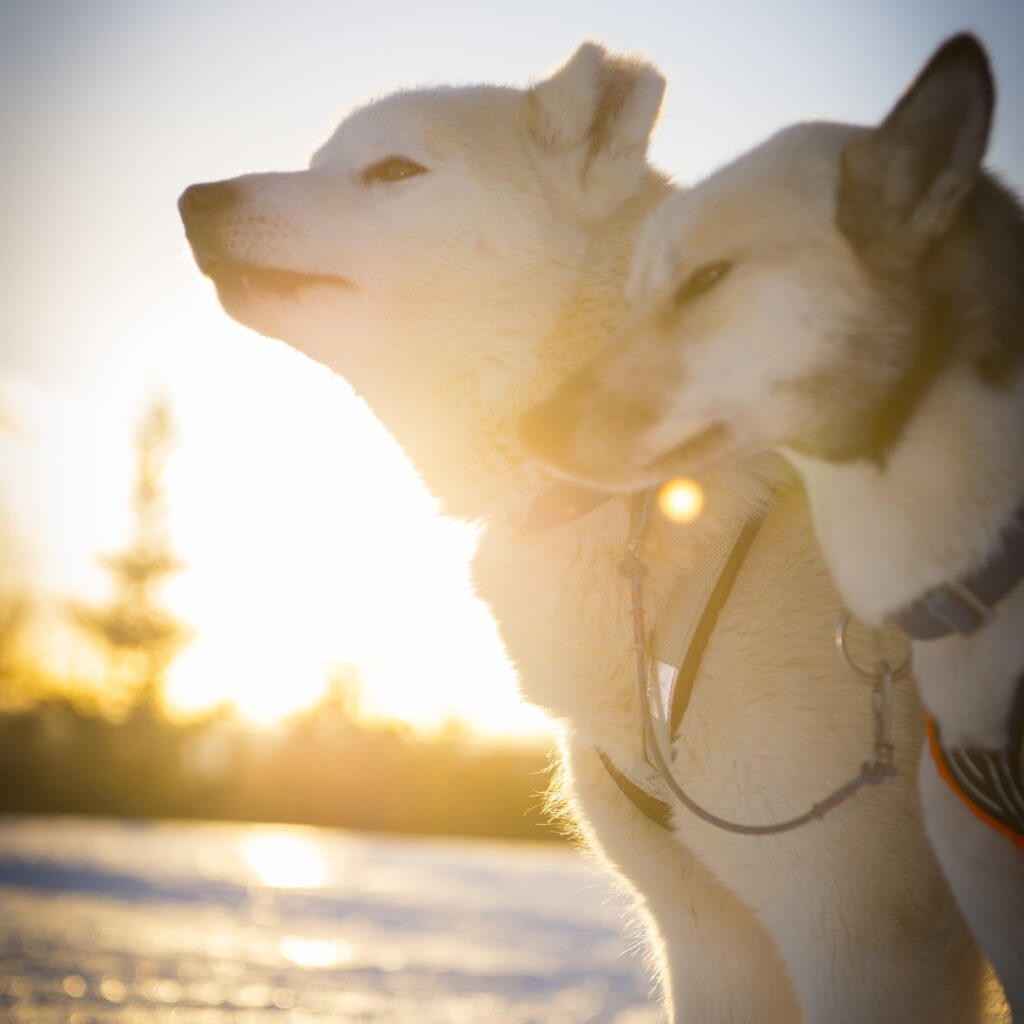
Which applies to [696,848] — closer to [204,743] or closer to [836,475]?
[836,475]

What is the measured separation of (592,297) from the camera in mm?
2227

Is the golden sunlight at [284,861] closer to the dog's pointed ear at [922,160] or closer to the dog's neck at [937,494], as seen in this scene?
the dog's neck at [937,494]

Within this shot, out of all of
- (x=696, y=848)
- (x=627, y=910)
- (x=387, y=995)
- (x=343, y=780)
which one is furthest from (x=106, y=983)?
(x=343, y=780)

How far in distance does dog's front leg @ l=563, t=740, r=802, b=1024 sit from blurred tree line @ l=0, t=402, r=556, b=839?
583 inches

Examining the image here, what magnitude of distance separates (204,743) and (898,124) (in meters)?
23.0

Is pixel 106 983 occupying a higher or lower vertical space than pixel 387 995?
higher

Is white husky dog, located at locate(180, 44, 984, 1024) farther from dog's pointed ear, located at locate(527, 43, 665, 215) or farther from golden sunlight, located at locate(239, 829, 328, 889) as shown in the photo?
golden sunlight, located at locate(239, 829, 328, 889)

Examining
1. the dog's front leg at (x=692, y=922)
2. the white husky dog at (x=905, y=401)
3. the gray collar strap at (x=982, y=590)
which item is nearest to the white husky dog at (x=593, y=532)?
the dog's front leg at (x=692, y=922)

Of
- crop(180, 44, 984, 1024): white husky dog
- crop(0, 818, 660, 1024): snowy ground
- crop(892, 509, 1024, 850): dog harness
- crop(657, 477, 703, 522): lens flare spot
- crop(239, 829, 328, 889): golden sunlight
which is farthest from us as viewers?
crop(239, 829, 328, 889): golden sunlight

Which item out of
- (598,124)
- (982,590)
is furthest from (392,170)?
(982,590)

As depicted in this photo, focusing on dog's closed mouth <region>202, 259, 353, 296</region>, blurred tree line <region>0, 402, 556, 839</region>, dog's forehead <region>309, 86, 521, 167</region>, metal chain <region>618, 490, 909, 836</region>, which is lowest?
blurred tree line <region>0, 402, 556, 839</region>

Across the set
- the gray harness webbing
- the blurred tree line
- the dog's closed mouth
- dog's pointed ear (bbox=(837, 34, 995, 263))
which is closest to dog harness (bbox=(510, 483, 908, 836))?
the gray harness webbing

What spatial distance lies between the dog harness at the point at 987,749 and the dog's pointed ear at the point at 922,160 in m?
0.50

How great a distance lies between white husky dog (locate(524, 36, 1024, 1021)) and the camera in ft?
4.67
